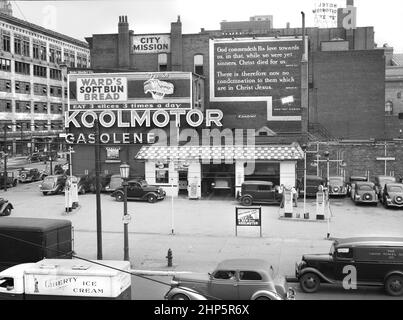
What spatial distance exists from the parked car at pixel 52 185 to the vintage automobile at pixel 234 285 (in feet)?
91.8

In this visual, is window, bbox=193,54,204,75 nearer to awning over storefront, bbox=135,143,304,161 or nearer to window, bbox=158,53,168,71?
window, bbox=158,53,168,71

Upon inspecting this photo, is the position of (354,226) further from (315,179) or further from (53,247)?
(53,247)

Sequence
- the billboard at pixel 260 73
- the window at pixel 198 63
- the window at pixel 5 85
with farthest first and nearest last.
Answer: the window at pixel 5 85 < the window at pixel 198 63 < the billboard at pixel 260 73

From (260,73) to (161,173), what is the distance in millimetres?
16056

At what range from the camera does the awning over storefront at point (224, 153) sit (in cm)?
3897

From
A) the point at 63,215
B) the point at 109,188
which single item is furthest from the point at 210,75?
the point at 63,215

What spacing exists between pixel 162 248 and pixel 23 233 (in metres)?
7.36

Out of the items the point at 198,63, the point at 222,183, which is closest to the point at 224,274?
the point at 222,183

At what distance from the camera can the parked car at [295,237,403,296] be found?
53.8 ft

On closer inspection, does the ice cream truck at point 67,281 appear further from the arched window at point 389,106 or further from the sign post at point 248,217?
the arched window at point 389,106

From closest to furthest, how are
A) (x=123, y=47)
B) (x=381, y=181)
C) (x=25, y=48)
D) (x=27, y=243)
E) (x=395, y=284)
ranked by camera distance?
1. (x=395, y=284)
2. (x=27, y=243)
3. (x=381, y=181)
4. (x=123, y=47)
5. (x=25, y=48)

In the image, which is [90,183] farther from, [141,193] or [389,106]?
[389,106]

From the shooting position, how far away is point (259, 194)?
119 feet

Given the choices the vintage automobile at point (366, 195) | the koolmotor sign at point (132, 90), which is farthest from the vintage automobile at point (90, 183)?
the vintage automobile at point (366, 195)
